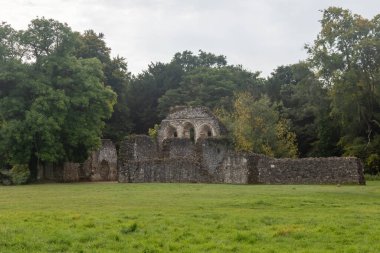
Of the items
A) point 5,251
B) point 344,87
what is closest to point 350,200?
point 5,251

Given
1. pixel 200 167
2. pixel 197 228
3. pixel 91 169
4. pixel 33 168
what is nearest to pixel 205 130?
pixel 91 169

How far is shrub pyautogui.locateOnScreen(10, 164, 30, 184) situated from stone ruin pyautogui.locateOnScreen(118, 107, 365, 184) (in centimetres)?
592

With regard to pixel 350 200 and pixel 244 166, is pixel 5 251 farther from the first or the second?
pixel 244 166

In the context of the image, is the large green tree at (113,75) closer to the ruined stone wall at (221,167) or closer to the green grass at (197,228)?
the ruined stone wall at (221,167)

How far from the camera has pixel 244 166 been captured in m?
30.5

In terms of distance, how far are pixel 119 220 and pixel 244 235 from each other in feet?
10.3

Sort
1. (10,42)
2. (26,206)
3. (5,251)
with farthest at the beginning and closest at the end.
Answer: (10,42) < (26,206) < (5,251)

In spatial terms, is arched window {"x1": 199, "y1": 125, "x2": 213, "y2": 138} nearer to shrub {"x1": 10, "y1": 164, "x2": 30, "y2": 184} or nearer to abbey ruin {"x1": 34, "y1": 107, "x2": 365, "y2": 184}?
abbey ruin {"x1": 34, "y1": 107, "x2": 365, "y2": 184}

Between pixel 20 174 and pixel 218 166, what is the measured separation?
12736mm

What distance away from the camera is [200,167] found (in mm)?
32156

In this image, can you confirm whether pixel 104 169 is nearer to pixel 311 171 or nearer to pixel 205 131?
pixel 205 131

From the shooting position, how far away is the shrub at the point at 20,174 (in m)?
35.1

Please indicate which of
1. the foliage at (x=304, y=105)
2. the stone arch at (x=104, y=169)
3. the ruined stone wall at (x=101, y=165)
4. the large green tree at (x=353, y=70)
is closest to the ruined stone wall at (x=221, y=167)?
the ruined stone wall at (x=101, y=165)

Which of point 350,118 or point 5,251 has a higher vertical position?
point 350,118
